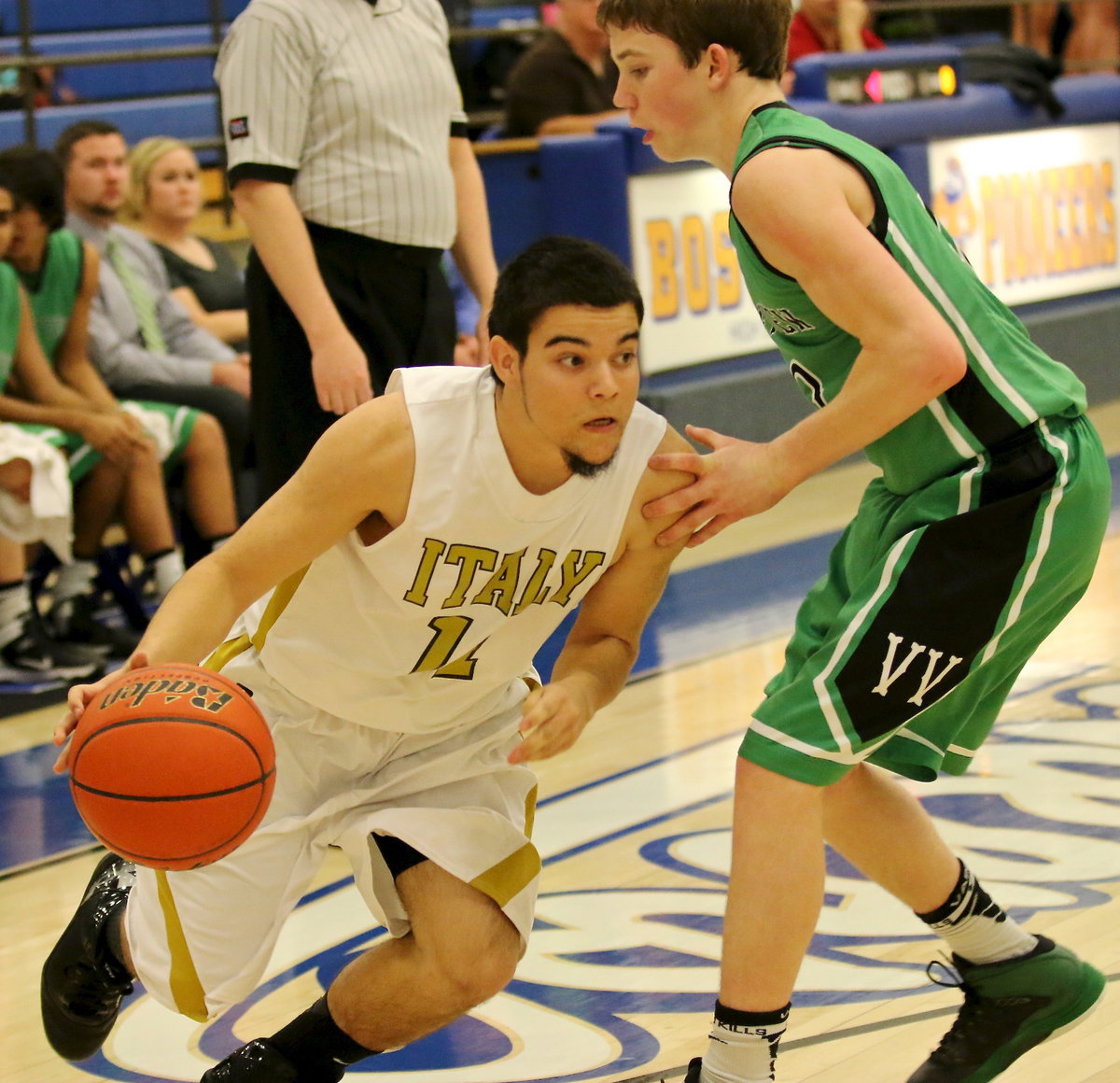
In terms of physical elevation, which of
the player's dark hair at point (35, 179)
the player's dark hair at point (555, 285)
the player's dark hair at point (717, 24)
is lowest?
the player's dark hair at point (35, 179)

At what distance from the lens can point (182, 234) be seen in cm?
633

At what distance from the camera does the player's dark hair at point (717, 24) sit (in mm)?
2361

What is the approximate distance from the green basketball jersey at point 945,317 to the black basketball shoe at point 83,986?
142 cm

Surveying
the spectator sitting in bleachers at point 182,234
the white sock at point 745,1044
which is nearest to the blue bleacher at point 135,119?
the spectator sitting in bleachers at point 182,234

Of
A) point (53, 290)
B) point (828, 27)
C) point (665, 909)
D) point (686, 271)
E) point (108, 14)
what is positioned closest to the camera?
point (665, 909)

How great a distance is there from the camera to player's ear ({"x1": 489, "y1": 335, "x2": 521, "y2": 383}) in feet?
8.26

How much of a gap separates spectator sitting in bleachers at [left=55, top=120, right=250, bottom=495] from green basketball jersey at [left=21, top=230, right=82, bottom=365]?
0.27 m

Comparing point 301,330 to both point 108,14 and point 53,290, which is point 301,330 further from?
point 108,14

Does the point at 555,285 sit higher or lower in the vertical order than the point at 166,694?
higher

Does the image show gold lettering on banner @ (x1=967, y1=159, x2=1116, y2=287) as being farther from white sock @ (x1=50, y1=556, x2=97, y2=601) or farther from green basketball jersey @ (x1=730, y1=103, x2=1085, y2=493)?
green basketball jersey @ (x1=730, y1=103, x2=1085, y2=493)

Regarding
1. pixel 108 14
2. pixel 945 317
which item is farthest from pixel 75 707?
pixel 108 14

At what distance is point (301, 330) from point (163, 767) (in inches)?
68.4

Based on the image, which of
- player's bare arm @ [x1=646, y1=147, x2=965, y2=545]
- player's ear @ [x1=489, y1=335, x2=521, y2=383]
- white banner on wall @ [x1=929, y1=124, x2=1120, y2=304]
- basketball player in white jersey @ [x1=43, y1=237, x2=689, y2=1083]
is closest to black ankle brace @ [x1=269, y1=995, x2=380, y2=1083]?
basketball player in white jersey @ [x1=43, y1=237, x2=689, y2=1083]

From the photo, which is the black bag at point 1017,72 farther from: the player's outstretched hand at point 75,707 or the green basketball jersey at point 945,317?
the player's outstretched hand at point 75,707
